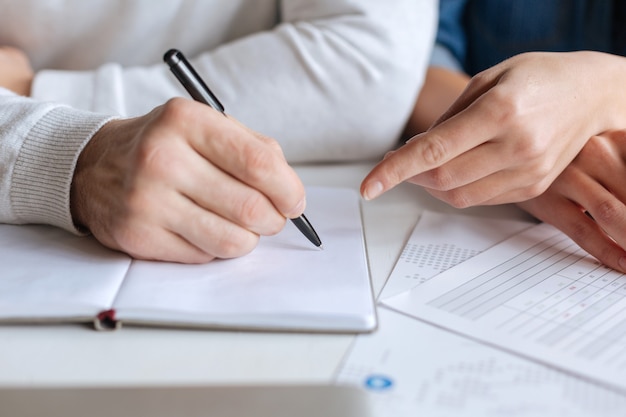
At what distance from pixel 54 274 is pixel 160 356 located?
142 mm

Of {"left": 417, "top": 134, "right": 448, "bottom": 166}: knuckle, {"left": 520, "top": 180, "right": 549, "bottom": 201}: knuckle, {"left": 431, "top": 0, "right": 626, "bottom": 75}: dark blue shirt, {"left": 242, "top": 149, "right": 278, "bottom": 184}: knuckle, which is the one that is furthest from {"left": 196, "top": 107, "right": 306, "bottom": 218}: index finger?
{"left": 431, "top": 0, "right": 626, "bottom": 75}: dark blue shirt

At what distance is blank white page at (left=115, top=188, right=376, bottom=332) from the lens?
1.72ft

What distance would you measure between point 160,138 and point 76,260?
5.5 inches

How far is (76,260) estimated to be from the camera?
0.60 metres

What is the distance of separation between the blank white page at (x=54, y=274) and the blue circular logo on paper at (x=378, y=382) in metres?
0.21

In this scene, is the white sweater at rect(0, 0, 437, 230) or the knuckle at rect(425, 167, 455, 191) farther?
the white sweater at rect(0, 0, 437, 230)

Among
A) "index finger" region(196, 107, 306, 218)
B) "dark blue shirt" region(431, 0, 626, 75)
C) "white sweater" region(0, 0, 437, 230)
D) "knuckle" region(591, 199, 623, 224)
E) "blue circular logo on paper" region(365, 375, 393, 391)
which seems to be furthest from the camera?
"dark blue shirt" region(431, 0, 626, 75)

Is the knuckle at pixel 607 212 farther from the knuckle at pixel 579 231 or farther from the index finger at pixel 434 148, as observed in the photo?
the index finger at pixel 434 148

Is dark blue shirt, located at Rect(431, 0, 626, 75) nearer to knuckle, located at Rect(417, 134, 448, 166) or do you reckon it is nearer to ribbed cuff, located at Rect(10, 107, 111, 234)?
knuckle, located at Rect(417, 134, 448, 166)

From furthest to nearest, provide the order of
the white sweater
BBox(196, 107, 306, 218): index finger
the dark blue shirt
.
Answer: the dark blue shirt, the white sweater, BBox(196, 107, 306, 218): index finger

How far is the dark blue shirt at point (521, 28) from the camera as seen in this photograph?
1.10 metres

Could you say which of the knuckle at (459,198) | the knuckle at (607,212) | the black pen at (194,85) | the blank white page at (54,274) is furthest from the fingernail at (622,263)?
the blank white page at (54,274)

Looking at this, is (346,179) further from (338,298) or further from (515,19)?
(515,19)

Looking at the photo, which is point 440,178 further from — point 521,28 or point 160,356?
point 521,28
